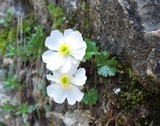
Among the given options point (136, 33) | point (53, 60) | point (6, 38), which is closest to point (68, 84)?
point (53, 60)

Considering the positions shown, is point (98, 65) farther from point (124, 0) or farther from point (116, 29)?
point (124, 0)

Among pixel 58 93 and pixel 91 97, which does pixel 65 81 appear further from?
pixel 91 97

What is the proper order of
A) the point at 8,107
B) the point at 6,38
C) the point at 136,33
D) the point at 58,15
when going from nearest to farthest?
the point at 136,33 → the point at 58,15 → the point at 8,107 → the point at 6,38

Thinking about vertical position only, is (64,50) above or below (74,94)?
above

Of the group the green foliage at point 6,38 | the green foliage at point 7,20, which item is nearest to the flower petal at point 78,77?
the green foliage at point 6,38

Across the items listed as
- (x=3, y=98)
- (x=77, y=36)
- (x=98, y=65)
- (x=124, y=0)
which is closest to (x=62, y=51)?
(x=77, y=36)

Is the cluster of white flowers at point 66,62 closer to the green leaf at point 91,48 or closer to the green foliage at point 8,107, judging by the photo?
the green leaf at point 91,48
